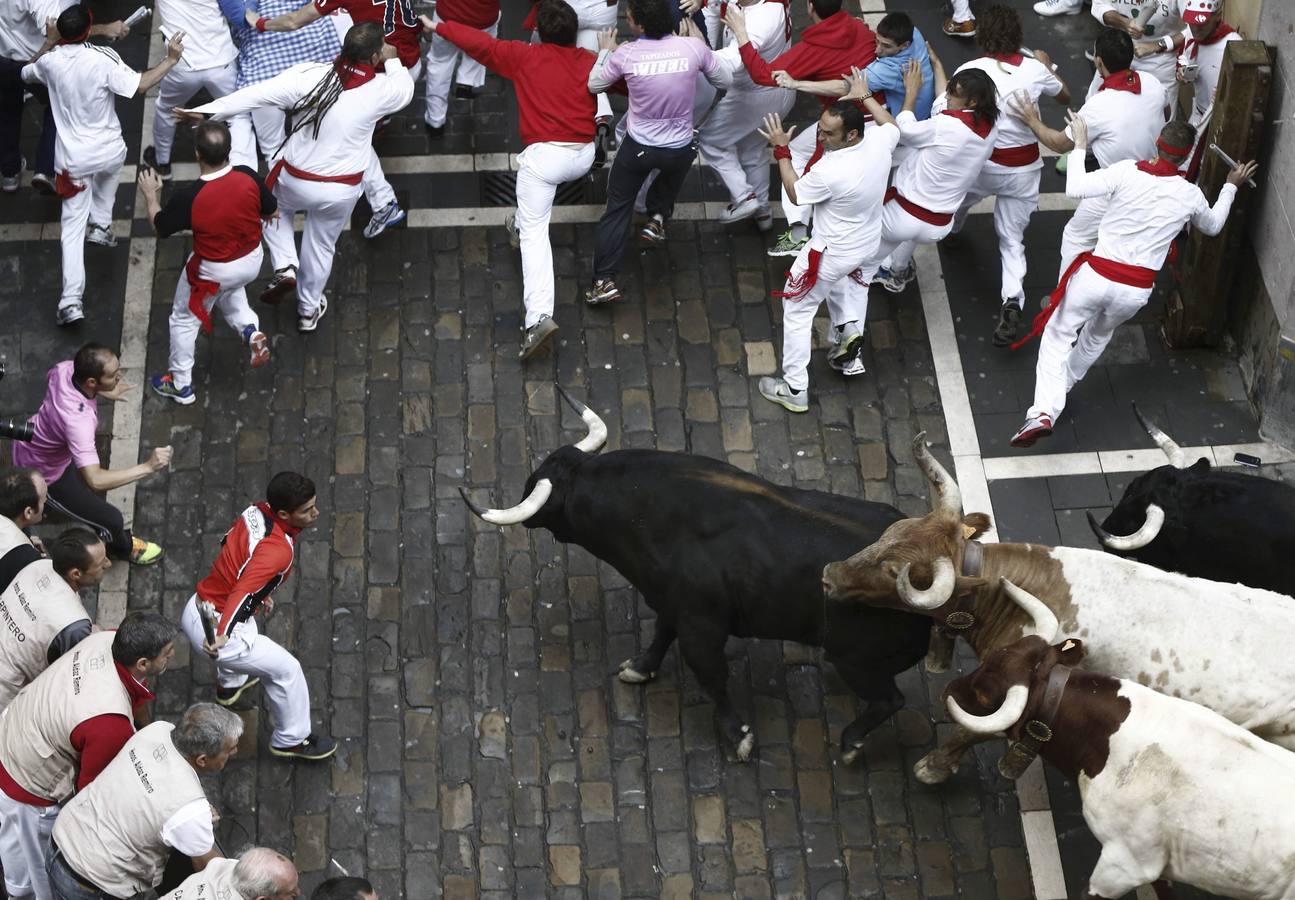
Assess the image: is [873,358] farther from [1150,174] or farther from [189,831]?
[189,831]

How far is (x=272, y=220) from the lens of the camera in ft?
35.6

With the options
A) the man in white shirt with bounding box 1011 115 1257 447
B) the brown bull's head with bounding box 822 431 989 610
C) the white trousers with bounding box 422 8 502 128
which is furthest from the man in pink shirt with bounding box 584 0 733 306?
the brown bull's head with bounding box 822 431 989 610

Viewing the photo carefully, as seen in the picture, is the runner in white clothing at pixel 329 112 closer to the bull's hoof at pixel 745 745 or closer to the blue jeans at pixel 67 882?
the bull's hoof at pixel 745 745

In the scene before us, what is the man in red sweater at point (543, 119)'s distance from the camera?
11.0m

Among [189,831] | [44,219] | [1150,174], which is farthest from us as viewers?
[44,219]

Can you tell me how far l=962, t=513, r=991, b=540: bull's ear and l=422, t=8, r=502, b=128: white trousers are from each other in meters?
5.69

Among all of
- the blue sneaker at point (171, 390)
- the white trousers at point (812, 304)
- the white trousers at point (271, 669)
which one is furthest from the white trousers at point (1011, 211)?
the white trousers at point (271, 669)

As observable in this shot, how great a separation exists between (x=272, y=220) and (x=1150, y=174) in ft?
19.0

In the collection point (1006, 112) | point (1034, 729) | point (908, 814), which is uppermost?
point (1006, 112)

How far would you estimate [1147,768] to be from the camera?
785 cm

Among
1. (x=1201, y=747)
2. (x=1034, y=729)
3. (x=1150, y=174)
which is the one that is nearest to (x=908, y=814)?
(x=1034, y=729)

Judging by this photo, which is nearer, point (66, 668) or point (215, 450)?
point (66, 668)

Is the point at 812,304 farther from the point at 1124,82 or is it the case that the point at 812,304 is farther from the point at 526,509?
the point at 526,509

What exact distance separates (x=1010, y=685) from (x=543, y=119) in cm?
529
